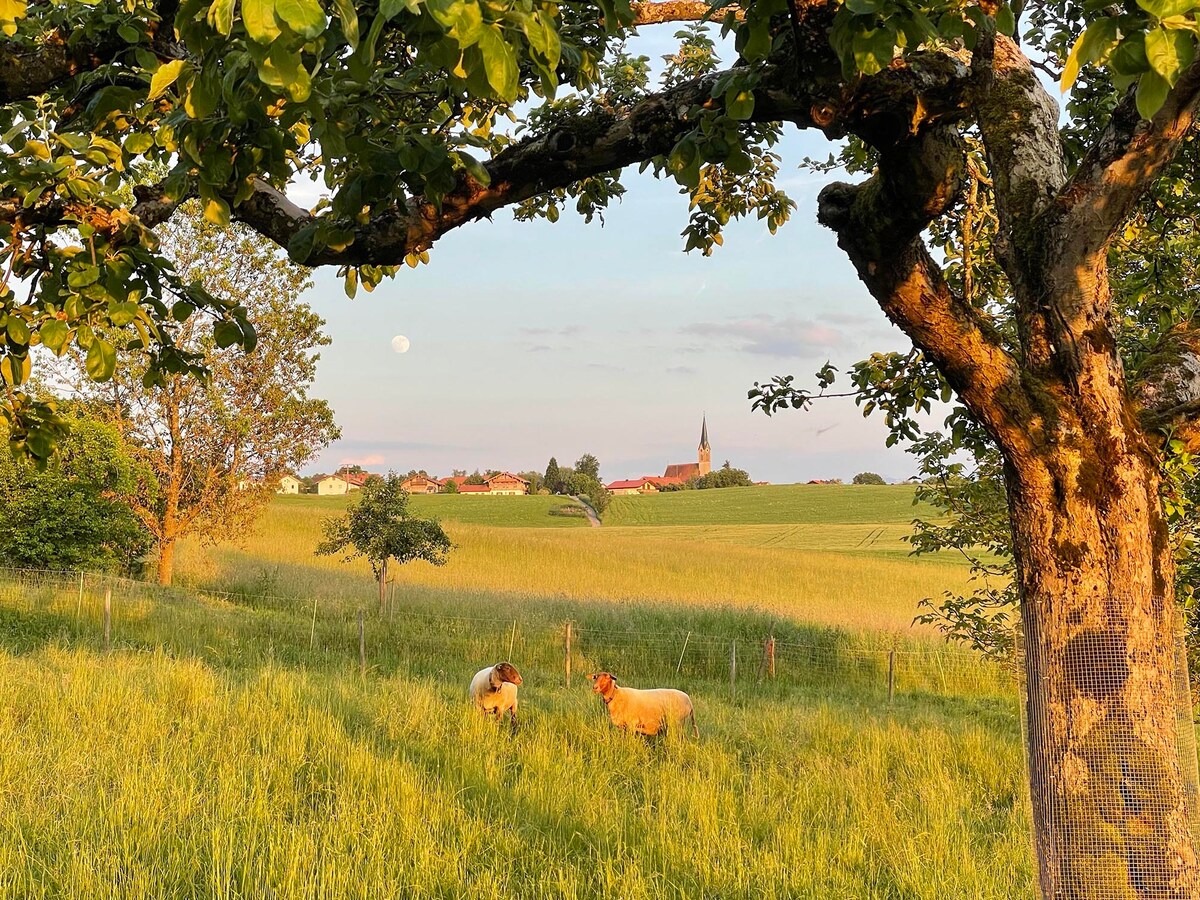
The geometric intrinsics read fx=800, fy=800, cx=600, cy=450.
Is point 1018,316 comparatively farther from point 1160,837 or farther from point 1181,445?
point 1160,837

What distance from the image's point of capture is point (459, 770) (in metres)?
6.81

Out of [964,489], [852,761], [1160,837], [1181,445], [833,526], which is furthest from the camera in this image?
[833,526]

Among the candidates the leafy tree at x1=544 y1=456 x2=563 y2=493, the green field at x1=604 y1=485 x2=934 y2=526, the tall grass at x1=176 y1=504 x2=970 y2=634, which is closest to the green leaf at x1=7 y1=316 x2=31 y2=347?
the tall grass at x1=176 y1=504 x2=970 y2=634

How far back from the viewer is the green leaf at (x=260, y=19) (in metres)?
1.19

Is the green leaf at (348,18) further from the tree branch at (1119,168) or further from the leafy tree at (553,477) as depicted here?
the leafy tree at (553,477)

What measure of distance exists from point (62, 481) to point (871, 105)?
1900 centimetres

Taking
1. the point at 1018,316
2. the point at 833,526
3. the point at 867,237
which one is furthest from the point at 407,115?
the point at 833,526

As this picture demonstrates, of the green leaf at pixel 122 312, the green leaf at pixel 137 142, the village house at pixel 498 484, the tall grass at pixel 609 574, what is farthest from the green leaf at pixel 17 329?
the village house at pixel 498 484

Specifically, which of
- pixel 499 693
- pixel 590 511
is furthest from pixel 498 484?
pixel 499 693

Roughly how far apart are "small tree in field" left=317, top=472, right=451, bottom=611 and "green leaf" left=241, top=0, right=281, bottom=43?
19410 millimetres

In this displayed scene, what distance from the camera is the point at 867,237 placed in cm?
371

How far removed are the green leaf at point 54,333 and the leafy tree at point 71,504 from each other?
16557 millimetres

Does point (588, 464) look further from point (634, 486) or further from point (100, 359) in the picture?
point (100, 359)

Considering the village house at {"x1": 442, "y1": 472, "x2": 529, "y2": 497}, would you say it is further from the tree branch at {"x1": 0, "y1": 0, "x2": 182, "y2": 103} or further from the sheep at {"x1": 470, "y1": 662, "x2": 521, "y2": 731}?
the tree branch at {"x1": 0, "y1": 0, "x2": 182, "y2": 103}
